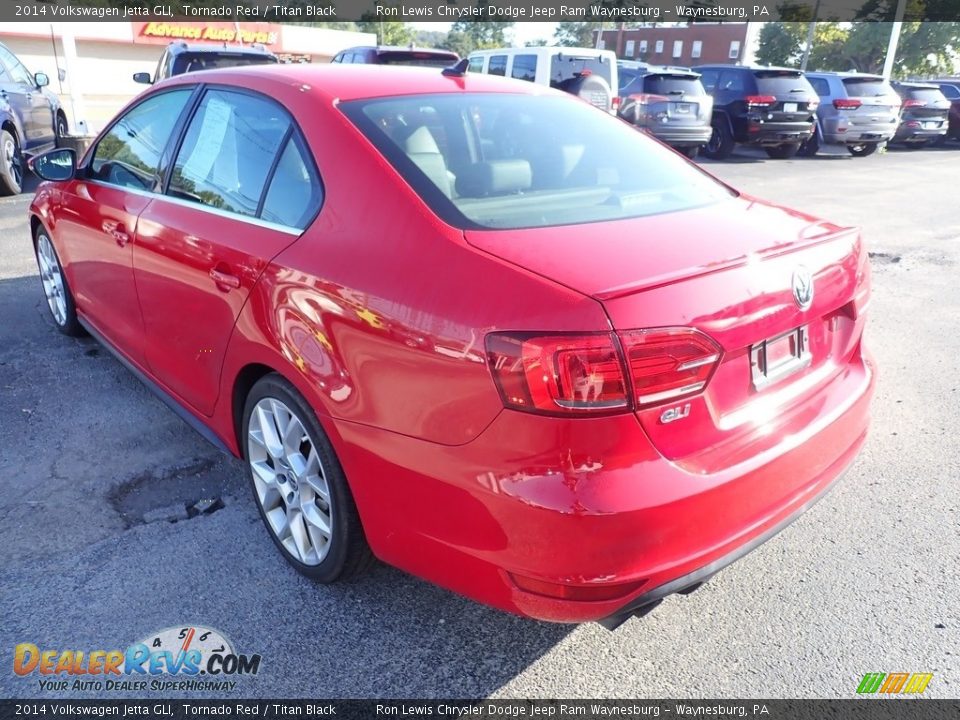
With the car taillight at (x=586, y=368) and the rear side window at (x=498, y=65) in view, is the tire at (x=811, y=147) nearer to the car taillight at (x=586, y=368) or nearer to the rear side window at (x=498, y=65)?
the rear side window at (x=498, y=65)

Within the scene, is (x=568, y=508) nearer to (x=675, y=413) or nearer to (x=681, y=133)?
(x=675, y=413)

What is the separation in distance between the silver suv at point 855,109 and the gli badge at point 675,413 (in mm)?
17389

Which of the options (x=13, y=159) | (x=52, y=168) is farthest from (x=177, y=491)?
(x=13, y=159)

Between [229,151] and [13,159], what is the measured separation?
8027 millimetres

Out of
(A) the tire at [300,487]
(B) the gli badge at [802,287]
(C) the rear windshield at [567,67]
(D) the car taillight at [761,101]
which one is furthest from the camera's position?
(D) the car taillight at [761,101]

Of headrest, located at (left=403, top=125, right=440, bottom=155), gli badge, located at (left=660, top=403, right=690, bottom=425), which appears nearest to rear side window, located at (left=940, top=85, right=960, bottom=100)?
headrest, located at (left=403, top=125, right=440, bottom=155)

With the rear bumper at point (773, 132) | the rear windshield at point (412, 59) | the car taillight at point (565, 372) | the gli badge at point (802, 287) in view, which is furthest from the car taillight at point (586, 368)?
the rear bumper at point (773, 132)

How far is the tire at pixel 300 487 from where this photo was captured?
7.89 feet

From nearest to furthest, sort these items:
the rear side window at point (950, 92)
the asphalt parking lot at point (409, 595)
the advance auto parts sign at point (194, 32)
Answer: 1. the asphalt parking lot at point (409, 595)
2. the rear side window at point (950, 92)
3. the advance auto parts sign at point (194, 32)

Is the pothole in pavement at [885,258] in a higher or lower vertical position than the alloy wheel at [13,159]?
lower

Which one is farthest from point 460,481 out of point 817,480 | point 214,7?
point 214,7

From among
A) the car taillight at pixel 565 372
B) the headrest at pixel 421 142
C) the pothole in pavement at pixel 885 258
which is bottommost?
the pothole in pavement at pixel 885 258

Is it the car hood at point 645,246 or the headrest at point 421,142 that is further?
the headrest at point 421,142

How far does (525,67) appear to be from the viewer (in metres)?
13.5
